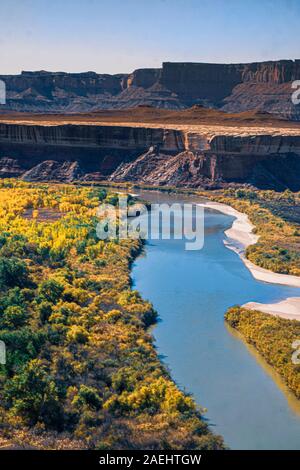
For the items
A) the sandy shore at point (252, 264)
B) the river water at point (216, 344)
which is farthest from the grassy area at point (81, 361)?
the sandy shore at point (252, 264)

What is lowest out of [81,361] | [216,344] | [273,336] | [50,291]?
[216,344]

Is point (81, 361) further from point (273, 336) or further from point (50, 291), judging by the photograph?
point (273, 336)

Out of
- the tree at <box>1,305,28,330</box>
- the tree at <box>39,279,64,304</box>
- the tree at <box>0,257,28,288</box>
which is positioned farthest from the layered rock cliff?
the tree at <box>1,305,28,330</box>

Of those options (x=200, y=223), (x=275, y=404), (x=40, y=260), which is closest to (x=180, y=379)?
(x=275, y=404)

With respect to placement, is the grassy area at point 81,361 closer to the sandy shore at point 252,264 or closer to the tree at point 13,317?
the tree at point 13,317

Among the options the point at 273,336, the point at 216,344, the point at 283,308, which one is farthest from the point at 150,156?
the point at 273,336

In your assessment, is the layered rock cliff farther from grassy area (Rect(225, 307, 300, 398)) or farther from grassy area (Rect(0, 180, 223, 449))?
grassy area (Rect(225, 307, 300, 398))
